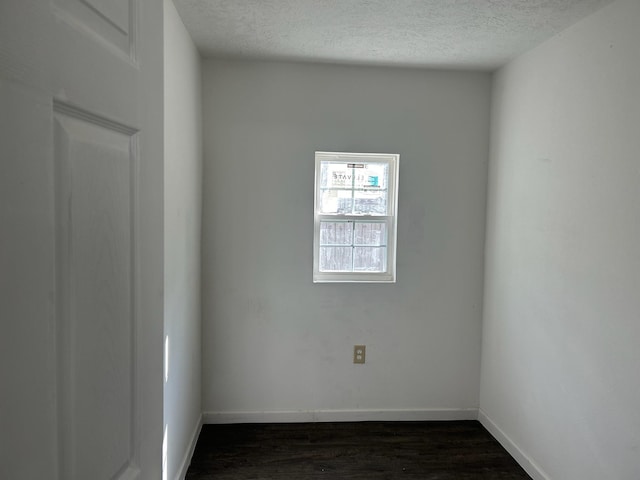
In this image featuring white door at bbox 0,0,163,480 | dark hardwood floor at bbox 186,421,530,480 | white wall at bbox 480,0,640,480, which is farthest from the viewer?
dark hardwood floor at bbox 186,421,530,480

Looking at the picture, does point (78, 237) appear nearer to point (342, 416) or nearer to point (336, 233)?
point (336, 233)

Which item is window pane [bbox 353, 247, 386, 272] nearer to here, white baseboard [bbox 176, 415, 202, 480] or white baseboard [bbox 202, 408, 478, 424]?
white baseboard [bbox 202, 408, 478, 424]

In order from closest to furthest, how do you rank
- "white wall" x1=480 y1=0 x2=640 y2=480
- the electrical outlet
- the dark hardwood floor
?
1. "white wall" x1=480 y1=0 x2=640 y2=480
2. the dark hardwood floor
3. the electrical outlet

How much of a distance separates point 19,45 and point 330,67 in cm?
250

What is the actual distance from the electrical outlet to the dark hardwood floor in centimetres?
45

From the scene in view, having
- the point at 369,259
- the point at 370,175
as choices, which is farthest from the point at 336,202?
the point at 369,259

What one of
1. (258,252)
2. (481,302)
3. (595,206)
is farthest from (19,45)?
(481,302)

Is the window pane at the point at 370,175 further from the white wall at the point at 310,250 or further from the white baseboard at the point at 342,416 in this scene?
the white baseboard at the point at 342,416

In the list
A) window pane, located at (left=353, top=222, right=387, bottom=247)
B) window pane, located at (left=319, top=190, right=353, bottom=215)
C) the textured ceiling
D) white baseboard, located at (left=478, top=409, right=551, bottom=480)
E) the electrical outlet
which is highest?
the textured ceiling

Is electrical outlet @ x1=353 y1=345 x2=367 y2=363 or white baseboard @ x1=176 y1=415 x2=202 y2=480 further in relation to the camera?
electrical outlet @ x1=353 y1=345 x2=367 y2=363

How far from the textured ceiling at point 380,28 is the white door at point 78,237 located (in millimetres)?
1323

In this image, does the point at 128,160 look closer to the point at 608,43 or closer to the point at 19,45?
the point at 19,45

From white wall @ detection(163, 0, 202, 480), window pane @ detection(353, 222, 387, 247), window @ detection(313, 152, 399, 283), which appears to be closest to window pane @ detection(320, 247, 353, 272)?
window @ detection(313, 152, 399, 283)

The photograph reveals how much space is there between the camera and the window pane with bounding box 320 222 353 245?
9.37 feet
